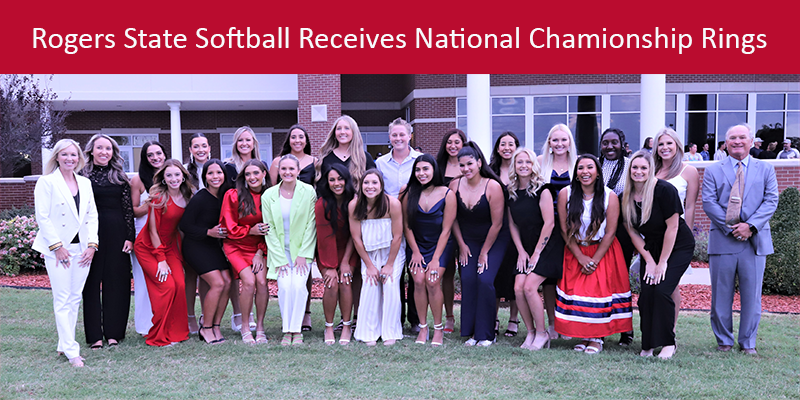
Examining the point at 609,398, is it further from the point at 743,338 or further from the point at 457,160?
the point at 457,160

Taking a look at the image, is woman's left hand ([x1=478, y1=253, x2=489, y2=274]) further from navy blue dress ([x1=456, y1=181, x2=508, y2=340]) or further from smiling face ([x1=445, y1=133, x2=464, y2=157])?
smiling face ([x1=445, y1=133, x2=464, y2=157])

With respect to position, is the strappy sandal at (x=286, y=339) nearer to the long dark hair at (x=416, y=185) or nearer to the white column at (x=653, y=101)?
the long dark hair at (x=416, y=185)

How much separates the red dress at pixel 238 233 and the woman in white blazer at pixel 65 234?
4.05ft

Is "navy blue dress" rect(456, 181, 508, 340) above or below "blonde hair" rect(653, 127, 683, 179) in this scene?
below

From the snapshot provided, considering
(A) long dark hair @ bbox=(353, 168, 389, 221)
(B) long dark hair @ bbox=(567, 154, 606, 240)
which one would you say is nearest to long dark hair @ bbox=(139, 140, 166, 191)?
(A) long dark hair @ bbox=(353, 168, 389, 221)

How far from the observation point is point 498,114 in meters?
22.1

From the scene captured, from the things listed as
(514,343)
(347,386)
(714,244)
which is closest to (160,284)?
(347,386)

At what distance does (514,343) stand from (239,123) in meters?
22.3

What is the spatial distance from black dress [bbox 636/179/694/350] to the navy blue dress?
1.40 m

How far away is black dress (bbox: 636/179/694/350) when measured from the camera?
529 centimetres

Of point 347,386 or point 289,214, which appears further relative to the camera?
point 289,214

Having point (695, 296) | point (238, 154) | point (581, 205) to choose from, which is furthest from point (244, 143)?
point (695, 296)

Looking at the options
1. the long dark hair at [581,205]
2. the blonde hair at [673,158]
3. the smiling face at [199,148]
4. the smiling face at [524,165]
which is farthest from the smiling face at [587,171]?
the smiling face at [199,148]

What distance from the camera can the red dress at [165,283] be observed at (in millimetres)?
5914
